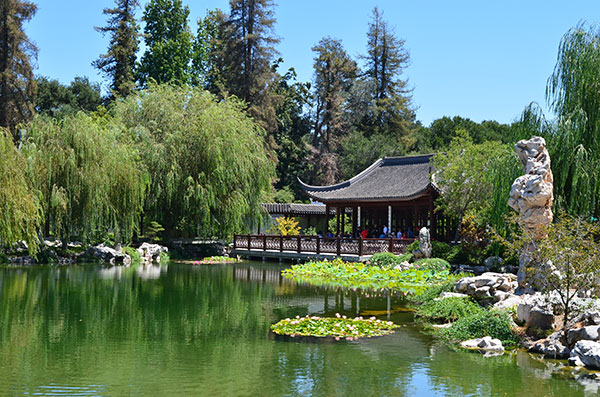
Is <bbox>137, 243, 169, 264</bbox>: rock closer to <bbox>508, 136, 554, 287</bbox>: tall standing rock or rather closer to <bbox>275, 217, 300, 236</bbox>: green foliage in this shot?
<bbox>275, 217, 300, 236</bbox>: green foliage

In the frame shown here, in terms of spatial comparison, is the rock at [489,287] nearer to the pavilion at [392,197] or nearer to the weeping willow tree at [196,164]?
the pavilion at [392,197]

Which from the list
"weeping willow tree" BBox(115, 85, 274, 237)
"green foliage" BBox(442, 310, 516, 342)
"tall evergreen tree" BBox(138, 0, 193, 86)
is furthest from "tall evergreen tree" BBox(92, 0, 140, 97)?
"green foliage" BBox(442, 310, 516, 342)

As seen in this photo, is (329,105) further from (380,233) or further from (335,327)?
(335,327)

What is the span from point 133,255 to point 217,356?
1658cm

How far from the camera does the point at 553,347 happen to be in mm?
8836

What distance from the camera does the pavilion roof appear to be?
2522 centimetres

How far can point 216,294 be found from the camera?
1550 cm

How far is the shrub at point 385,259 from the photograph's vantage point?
20594 mm

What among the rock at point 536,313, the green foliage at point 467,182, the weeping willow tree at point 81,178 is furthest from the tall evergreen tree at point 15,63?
the rock at point 536,313

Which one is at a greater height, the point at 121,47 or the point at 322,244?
the point at 121,47

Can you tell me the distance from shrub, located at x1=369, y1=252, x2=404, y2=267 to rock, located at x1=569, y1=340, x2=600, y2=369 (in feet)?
39.4

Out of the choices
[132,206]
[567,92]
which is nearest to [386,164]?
[132,206]

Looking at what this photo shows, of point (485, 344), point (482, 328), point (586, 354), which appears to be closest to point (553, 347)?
point (586, 354)

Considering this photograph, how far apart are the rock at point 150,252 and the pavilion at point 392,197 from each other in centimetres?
735
